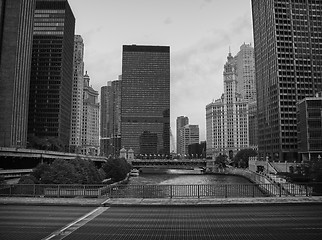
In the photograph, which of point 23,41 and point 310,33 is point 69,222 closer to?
point 23,41

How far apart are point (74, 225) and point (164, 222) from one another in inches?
198

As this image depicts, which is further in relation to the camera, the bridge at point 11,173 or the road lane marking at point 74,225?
the bridge at point 11,173

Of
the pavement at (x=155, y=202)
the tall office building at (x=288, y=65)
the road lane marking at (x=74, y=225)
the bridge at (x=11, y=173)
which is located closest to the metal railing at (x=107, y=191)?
the pavement at (x=155, y=202)

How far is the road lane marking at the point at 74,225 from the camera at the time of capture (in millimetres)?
16344

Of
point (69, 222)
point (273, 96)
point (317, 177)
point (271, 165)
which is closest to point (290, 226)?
point (69, 222)

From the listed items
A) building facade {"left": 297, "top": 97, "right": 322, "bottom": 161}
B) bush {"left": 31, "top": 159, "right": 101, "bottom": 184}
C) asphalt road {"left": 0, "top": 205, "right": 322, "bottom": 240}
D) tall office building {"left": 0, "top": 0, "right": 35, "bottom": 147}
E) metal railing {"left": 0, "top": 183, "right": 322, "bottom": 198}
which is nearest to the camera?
asphalt road {"left": 0, "top": 205, "right": 322, "bottom": 240}

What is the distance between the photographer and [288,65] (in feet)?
544

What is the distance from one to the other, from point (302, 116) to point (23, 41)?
422 ft

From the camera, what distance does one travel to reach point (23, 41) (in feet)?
520

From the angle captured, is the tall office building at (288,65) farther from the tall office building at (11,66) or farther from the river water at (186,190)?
the tall office building at (11,66)

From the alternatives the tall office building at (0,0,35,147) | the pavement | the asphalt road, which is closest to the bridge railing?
the pavement

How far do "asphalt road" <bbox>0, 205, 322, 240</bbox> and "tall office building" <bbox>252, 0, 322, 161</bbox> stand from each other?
143961 millimetres

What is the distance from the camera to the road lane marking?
643 inches

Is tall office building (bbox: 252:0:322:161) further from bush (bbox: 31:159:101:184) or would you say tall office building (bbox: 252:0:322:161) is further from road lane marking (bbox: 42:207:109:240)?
road lane marking (bbox: 42:207:109:240)
